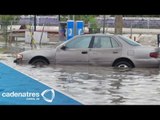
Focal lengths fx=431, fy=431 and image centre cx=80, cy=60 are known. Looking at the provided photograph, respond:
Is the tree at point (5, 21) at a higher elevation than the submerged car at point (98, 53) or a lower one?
higher

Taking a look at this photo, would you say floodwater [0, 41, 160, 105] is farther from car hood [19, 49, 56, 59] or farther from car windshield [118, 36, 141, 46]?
car windshield [118, 36, 141, 46]

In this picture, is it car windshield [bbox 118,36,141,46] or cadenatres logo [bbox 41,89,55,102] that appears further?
car windshield [bbox 118,36,141,46]

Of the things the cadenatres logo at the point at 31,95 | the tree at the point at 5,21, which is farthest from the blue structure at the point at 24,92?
the tree at the point at 5,21

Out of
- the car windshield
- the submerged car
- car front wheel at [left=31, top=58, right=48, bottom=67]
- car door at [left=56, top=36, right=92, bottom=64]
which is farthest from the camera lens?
the car windshield

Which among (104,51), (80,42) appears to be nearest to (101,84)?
Answer: (104,51)

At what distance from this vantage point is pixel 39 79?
5246mm

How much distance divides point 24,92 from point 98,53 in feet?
6.86

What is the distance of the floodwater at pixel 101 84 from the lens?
4887mm

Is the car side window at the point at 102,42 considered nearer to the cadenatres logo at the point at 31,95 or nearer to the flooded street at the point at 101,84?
the flooded street at the point at 101,84

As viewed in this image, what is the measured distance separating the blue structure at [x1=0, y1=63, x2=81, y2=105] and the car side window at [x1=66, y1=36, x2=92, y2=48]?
2.18m

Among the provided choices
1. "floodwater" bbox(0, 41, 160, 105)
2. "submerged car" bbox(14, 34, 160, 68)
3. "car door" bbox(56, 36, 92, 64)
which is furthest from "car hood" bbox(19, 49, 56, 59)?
"floodwater" bbox(0, 41, 160, 105)

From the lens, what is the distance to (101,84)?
16.9 ft

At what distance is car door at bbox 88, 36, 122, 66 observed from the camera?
20.8 ft
